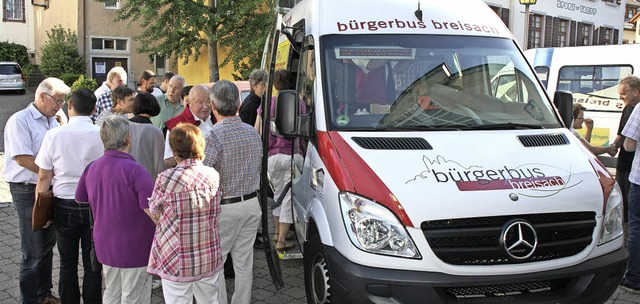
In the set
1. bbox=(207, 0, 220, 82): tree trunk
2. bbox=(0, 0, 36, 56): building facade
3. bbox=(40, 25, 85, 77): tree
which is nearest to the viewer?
bbox=(207, 0, 220, 82): tree trunk

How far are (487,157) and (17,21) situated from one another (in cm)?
3753

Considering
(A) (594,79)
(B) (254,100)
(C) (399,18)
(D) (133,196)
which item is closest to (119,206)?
(D) (133,196)

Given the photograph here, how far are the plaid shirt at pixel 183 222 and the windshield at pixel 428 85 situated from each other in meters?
1.08

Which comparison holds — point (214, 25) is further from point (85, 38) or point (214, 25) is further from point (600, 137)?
point (600, 137)

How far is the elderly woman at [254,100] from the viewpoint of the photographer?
6.24 m

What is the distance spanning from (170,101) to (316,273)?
11.4ft

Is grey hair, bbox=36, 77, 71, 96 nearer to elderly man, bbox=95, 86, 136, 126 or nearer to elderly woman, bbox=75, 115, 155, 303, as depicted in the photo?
elderly man, bbox=95, 86, 136, 126

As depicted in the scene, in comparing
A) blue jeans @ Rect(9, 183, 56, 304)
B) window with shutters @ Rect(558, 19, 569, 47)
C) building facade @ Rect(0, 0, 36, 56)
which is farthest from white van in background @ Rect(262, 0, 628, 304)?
building facade @ Rect(0, 0, 36, 56)

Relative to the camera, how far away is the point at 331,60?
4262 mm

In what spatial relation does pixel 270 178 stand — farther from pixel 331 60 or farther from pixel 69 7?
pixel 69 7

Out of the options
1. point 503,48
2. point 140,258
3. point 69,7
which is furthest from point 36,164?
point 69,7

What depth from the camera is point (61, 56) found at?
25.0 meters

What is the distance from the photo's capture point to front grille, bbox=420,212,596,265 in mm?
3299

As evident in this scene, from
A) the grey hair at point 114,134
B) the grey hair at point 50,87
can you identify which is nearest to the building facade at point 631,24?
the grey hair at point 50,87
